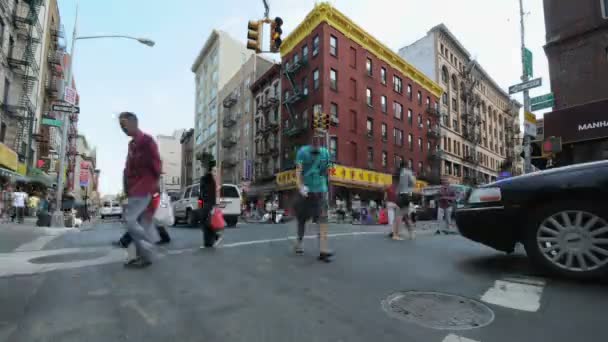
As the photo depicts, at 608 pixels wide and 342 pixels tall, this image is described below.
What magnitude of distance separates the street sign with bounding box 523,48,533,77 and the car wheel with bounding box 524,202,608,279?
474 inches

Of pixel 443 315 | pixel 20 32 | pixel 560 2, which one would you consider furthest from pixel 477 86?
pixel 443 315

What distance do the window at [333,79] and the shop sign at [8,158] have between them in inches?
950

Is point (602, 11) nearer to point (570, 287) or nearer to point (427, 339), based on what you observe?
point (570, 287)

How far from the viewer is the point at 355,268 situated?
13.9ft

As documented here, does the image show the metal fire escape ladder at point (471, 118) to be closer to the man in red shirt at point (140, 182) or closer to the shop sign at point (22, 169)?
the shop sign at point (22, 169)

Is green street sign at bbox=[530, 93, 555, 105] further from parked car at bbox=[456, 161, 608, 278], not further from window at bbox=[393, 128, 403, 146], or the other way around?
window at bbox=[393, 128, 403, 146]

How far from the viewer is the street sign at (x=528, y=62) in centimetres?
1326

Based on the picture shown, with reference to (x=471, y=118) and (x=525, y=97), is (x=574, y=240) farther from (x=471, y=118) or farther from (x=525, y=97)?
(x=471, y=118)

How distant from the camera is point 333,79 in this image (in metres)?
32.9

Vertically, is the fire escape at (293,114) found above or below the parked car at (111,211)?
above

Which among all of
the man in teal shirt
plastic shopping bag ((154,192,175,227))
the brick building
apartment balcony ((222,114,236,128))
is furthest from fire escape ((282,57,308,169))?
plastic shopping bag ((154,192,175,227))

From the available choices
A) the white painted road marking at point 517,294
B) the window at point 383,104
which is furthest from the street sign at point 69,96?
the window at point 383,104

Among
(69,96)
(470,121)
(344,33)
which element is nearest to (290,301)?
(69,96)

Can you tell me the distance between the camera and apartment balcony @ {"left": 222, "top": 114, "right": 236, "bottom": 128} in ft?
160
